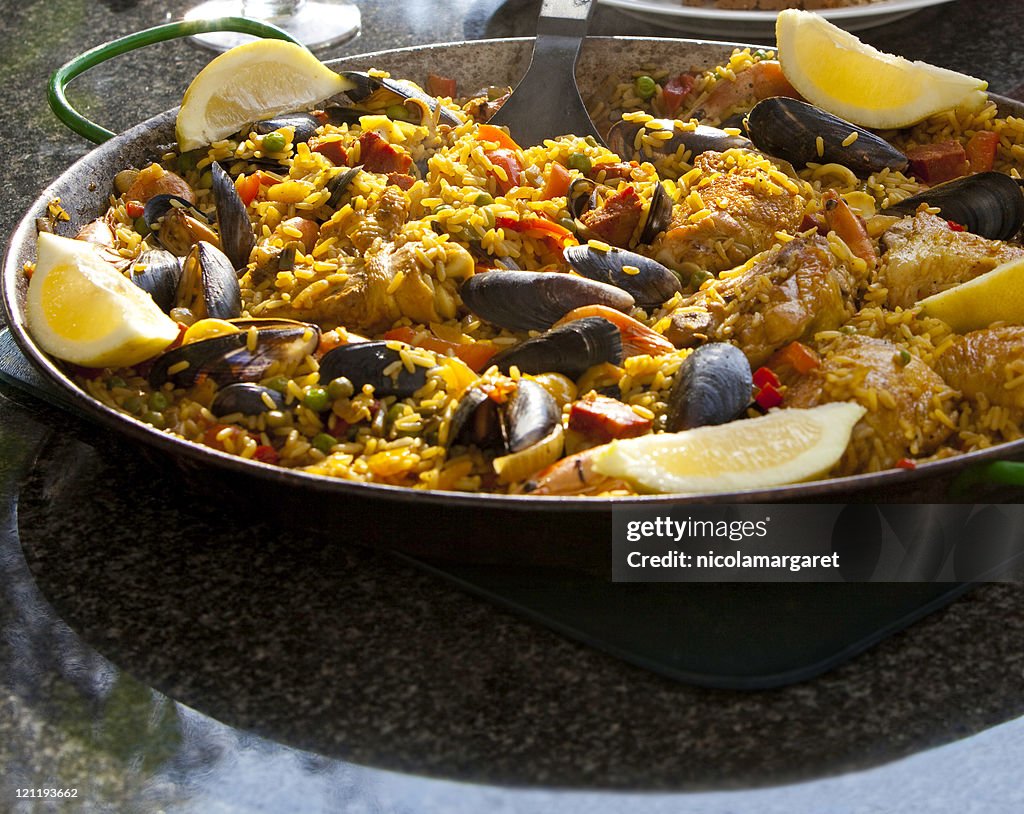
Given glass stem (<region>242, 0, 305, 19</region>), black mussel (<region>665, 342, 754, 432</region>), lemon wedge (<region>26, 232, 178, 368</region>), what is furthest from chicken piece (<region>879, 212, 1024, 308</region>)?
glass stem (<region>242, 0, 305, 19</region>)

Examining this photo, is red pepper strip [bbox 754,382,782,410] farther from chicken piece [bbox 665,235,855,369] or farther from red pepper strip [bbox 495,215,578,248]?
red pepper strip [bbox 495,215,578,248]

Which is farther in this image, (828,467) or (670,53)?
(670,53)

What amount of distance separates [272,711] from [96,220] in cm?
137

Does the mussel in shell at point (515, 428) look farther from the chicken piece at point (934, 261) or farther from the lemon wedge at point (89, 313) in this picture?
the chicken piece at point (934, 261)

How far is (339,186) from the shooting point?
2.48 meters

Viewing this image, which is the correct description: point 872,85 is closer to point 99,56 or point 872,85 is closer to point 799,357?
point 799,357

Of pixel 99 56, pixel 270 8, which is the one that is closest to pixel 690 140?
pixel 99 56

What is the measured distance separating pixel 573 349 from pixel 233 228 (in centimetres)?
86

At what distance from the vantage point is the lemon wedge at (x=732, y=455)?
64.9 inches

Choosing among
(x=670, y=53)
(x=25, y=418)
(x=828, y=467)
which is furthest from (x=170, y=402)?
(x=670, y=53)

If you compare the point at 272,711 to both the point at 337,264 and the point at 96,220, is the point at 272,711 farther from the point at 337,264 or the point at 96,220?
the point at 96,220

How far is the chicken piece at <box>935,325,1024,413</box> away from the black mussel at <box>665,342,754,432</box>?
1.28ft

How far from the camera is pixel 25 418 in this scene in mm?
2348

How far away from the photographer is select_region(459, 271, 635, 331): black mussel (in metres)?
2.14
